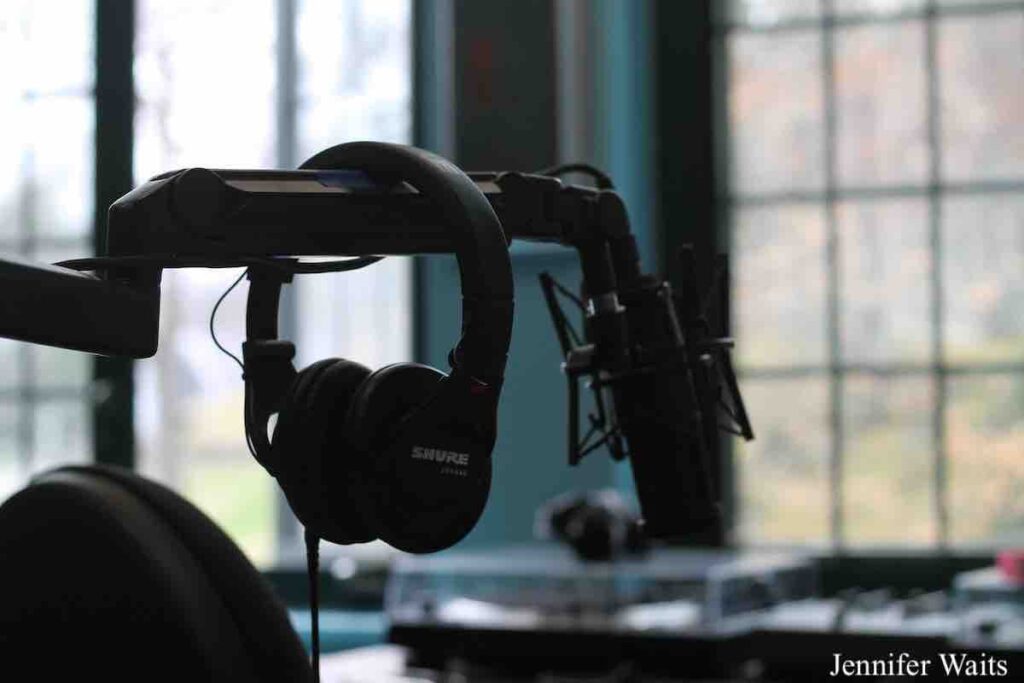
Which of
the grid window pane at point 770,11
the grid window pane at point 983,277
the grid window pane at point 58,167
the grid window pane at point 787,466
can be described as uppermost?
the grid window pane at point 770,11

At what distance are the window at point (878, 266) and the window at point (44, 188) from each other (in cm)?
138

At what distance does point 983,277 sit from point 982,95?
1.08ft

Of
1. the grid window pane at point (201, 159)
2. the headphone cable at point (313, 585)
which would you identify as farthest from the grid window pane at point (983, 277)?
the headphone cable at point (313, 585)

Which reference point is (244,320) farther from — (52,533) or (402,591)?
(402,591)

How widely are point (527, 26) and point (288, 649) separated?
259 cm

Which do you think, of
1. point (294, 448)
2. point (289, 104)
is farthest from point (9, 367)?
point (294, 448)

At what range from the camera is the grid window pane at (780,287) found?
315 centimetres

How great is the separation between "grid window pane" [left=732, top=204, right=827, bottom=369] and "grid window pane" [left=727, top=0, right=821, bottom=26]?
1.16 feet

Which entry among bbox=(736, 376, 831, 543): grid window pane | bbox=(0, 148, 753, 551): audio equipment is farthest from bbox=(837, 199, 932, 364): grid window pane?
bbox=(0, 148, 753, 551): audio equipment

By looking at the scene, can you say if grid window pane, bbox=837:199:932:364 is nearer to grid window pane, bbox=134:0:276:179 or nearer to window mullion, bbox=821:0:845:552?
window mullion, bbox=821:0:845:552

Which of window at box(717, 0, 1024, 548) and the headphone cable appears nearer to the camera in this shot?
the headphone cable

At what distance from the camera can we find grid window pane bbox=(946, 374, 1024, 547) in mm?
3012

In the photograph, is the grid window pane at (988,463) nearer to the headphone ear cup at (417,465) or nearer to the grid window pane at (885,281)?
the grid window pane at (885,281)

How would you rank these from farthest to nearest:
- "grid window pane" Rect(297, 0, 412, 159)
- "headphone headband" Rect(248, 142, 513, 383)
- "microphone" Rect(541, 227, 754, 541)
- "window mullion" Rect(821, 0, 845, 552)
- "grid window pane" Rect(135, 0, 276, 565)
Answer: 1. "grid window pane" Rect(135, 0, 276, 565)
2. "grid window pane" Rect(297, 0, 412, 159)
3. "window mullion" Rect(821, 0, 845, 552)
4. "microphone" Rect(541, 227, 754, 541)
5. "headphone headband" Rect(248, 142, 513, 383)
